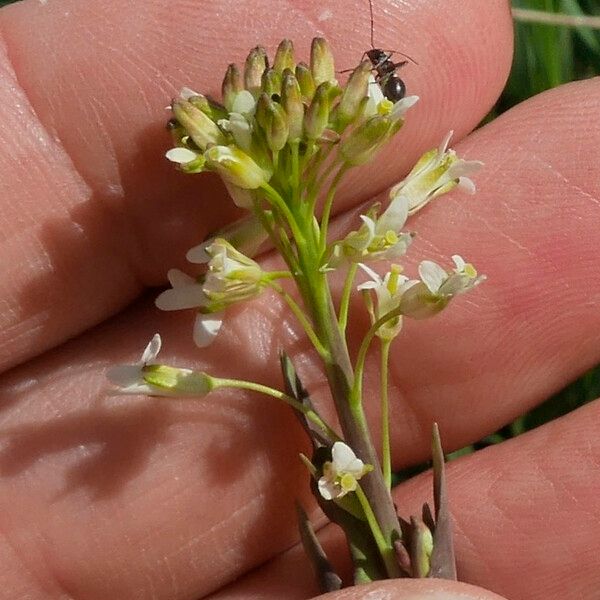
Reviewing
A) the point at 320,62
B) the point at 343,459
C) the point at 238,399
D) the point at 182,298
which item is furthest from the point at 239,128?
the point at 238,399

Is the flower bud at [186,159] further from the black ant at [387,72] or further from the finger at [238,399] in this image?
the finger at [238,399]

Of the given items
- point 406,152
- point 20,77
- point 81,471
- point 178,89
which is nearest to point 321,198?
point 406,152

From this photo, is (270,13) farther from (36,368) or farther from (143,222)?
(36,368)

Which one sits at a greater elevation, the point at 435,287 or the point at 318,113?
the point at 318,113

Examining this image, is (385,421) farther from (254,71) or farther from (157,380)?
(254,71)

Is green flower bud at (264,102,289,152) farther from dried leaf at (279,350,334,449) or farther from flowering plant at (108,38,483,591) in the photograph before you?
dried leaf at (279,350,334,449)

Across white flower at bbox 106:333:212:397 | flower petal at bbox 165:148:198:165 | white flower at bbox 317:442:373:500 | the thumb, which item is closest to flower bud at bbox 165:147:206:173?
flower petal at bbox 165:148:198:165
